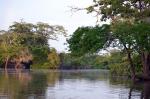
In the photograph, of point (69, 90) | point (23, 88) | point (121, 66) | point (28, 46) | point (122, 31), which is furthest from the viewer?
point (28, 46)

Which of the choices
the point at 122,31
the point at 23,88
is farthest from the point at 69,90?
the point at 122,31

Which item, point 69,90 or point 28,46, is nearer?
point 69,90

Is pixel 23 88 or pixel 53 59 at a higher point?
pixel 53 59

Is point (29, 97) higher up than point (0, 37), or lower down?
lower down

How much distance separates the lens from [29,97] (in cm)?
2505

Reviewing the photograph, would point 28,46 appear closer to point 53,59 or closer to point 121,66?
point 53,59

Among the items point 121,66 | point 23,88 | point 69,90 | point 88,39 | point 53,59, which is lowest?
point 69,90

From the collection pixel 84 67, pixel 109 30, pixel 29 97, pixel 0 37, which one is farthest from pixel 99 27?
pixel 84 67

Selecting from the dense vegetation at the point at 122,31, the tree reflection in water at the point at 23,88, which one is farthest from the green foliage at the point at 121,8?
the tree reflection in water at the point at 23,88

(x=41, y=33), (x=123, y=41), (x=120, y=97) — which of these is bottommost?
(x=120, y=97)

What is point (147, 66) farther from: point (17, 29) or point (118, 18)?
point (17, 29)

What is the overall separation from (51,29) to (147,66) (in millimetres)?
66666

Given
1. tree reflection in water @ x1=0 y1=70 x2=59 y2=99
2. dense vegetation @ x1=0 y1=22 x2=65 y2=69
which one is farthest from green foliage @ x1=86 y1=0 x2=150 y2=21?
dense vegetation @ x1=0 y1=22 x2=65 y2=69

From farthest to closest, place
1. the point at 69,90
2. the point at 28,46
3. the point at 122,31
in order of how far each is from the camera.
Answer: the point at 28,46
the point at 122,31
the point at 69,90
